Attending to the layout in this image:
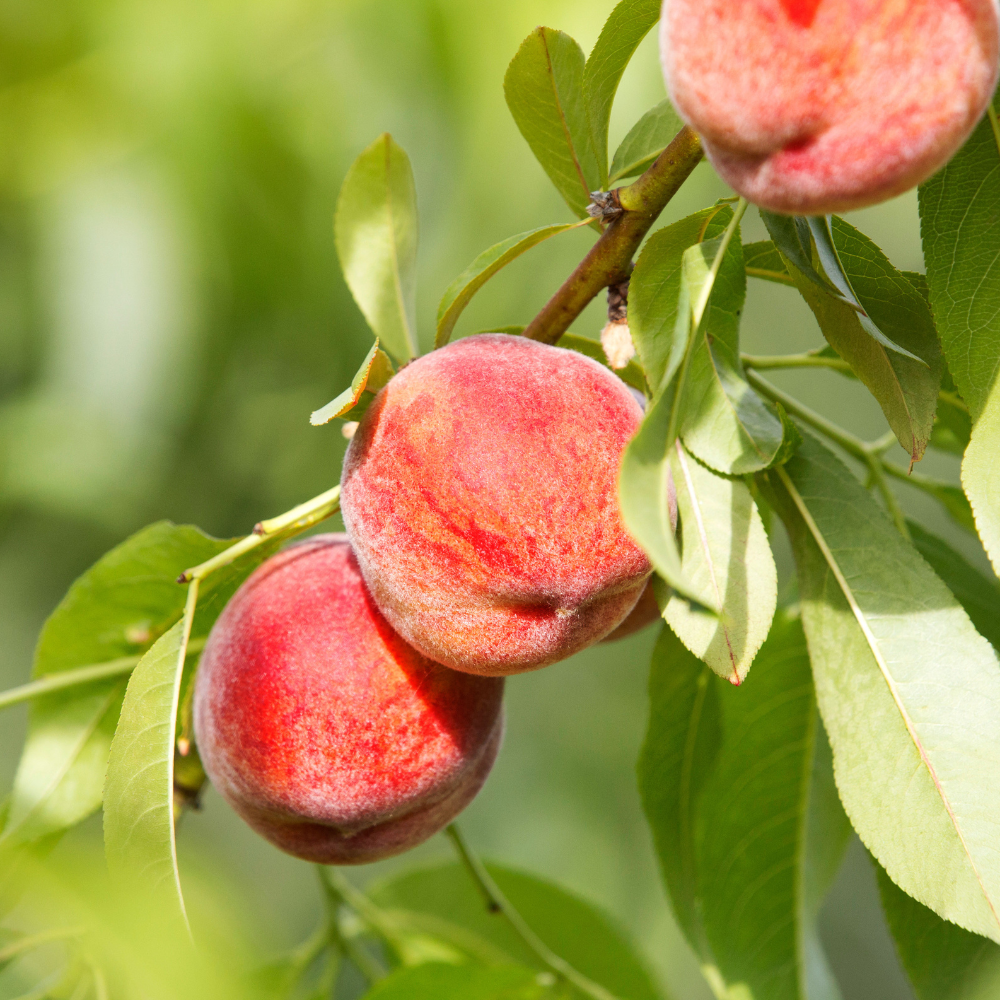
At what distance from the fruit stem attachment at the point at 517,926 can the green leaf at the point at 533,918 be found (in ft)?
0.10

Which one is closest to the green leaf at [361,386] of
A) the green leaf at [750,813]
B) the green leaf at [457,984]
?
the green leaf at [750,813]

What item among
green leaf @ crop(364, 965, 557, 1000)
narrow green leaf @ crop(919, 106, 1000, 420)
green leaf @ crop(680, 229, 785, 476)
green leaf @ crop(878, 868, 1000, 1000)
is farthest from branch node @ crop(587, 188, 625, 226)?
green leaf @ crop(364, 965, 557, 1000)

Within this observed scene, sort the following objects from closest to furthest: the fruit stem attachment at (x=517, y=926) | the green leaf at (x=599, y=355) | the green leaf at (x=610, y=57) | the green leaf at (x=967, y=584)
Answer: the green leaf at (x=610, y=57) → the green leaf at (x=599, y=355) → the green leaf at (x=967, y=584) → the fruit stem attachment at (x=517, y=926)

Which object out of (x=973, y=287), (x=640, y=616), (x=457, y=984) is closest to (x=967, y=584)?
(x=640, y=616)

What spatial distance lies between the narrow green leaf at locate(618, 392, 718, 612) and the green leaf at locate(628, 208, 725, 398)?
0.55ft

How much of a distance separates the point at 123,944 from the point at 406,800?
503 mm

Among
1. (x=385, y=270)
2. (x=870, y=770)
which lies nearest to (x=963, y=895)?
(x=870, y=770)

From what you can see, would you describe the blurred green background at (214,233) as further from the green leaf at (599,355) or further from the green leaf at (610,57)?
the green leaf at (610,57)

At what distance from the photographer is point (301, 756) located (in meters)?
0.84

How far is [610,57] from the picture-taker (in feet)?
2.83

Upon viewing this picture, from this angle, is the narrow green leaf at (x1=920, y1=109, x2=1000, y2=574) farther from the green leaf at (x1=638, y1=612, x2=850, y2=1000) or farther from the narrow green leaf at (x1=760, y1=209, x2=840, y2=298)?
the green leaf at (x1=638, y1=612, x2=850, y2=1000)

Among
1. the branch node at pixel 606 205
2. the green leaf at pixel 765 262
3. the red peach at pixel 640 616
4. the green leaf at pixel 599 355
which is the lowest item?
the red peach at pixel 640 616

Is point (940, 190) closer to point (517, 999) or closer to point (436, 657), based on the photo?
point (436, 657)

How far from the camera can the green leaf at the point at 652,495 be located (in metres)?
0.49
